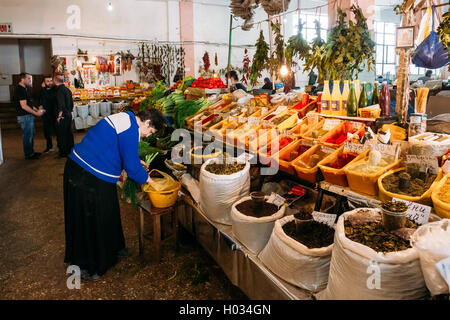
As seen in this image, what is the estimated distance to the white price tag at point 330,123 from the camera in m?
2.92

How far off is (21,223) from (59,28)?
29.7 ft

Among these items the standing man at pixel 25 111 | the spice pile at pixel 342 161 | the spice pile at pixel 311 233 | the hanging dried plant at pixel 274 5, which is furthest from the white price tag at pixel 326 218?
the standing man at pixel 25 111

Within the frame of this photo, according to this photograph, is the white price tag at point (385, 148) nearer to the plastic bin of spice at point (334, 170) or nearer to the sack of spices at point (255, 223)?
the plastic bin of spice at point (334, 170)

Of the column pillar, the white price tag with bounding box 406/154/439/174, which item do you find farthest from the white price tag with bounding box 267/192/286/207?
the column pillar

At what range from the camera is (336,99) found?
3.06m

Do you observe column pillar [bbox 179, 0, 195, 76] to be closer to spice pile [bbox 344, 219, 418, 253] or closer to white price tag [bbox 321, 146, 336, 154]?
white price tag [bbox 321, 146, 336, 154]

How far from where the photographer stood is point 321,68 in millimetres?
3266

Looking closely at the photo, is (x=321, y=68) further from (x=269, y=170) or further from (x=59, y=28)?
(x=59, y=28)

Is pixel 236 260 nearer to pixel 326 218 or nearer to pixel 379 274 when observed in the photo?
pixel 326 218

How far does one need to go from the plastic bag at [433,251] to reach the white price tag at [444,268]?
0.11 ft

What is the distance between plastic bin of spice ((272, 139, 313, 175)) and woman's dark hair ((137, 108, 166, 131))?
40.5 inches

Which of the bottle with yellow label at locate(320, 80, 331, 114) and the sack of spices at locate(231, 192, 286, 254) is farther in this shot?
the bottle with yellow label at locate(320, 80, 331, 114)

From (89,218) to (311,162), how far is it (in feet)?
6.19

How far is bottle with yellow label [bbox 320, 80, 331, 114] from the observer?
10.2 ft
